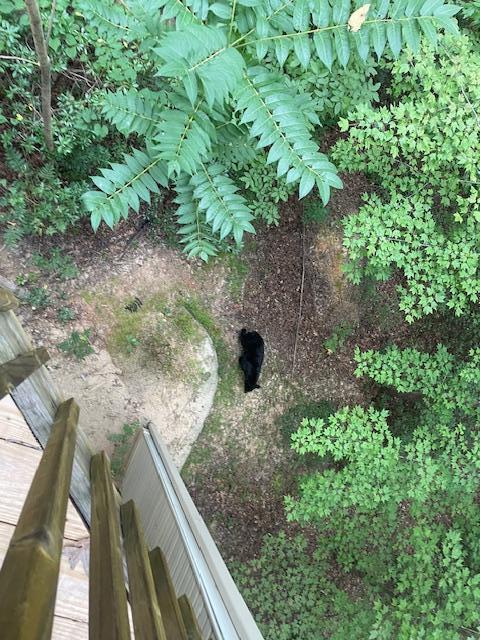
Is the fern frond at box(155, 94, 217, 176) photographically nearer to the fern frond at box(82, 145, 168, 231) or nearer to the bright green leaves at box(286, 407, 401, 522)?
the fern frond at box(82, 145, 168, 231)

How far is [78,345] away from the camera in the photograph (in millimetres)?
3533

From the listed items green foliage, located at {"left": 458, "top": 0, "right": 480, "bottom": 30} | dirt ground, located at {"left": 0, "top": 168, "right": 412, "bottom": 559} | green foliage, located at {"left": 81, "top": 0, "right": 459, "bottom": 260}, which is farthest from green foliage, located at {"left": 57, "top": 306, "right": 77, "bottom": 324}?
green foliage, located at {"left": 458, "top": 0, "right": 480, "bottom": 30}

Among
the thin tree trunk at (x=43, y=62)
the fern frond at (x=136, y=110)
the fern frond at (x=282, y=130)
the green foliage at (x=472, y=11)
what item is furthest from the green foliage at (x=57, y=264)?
the green foliage at (x=472, y=11)

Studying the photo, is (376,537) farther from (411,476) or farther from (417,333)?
(417,333)

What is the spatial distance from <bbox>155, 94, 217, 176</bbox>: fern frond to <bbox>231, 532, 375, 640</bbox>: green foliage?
346cm

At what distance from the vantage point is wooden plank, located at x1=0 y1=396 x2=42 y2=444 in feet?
5.23

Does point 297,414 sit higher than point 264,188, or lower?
lower

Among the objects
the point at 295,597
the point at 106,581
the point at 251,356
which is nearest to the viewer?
the point at 106,581

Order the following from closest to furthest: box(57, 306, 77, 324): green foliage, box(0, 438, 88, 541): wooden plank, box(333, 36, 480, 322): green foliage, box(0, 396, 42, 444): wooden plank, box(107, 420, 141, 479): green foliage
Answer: box(0, 438, 88, 541): wooden plank, box(0, 396, 42, 444): wooden plank, box(333, 36, 480, 322): green foliage, box(57, 306, 77, 324): green foliage, box(107, 420, 141, 479): green foliage

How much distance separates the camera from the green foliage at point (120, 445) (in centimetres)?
369

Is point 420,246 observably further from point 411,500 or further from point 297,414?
point 411,500

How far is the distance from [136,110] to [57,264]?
4.10 feet

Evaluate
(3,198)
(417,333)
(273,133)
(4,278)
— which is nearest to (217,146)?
(273,133)

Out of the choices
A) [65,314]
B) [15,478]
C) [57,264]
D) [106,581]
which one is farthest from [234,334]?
[106,581]
